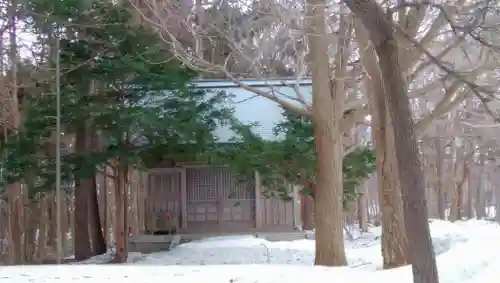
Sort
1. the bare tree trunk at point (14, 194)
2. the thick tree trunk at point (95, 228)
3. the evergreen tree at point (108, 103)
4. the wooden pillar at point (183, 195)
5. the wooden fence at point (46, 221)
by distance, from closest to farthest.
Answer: the evergreen tree at point (108, 103) → the bare tree trunk at point (14, 194) → the wooden pillar at point (183, 195) → the thick tree trunk at point (95, 228) → the wooden fence at point (46, 221)

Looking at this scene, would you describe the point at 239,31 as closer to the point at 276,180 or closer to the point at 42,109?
the point at 276,180

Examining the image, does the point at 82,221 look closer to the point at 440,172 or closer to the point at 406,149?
the point at 406,149

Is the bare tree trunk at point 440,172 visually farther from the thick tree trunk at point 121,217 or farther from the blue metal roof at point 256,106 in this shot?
the thick tree trunk at point 121,217

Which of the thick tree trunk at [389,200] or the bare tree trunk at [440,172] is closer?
the thick tree trunk at [389,200]

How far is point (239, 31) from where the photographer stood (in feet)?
47.7

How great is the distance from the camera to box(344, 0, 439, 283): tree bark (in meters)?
5.61

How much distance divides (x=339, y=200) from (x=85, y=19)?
310 inches

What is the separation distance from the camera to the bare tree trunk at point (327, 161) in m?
13.0

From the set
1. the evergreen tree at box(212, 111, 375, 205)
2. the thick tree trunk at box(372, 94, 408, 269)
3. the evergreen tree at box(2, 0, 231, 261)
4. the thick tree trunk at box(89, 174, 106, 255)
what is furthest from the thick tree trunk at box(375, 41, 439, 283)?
the thick tree trunk at box(89, 174, 106, 255)

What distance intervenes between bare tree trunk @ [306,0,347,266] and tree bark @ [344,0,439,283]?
23.5 ft

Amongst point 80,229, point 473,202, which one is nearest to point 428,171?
point 473,202

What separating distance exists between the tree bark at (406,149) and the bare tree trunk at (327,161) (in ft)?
23.5

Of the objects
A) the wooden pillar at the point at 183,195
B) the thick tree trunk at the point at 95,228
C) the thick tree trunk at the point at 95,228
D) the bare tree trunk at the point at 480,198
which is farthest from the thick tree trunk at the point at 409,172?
the bare tree trunk at the point at 480,198

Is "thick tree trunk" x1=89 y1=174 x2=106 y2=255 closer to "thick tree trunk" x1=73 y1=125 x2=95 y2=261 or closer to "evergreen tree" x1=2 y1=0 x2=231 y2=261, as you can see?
"thick tree trunk" x1=73 y1=125 x2=95 y2=261
